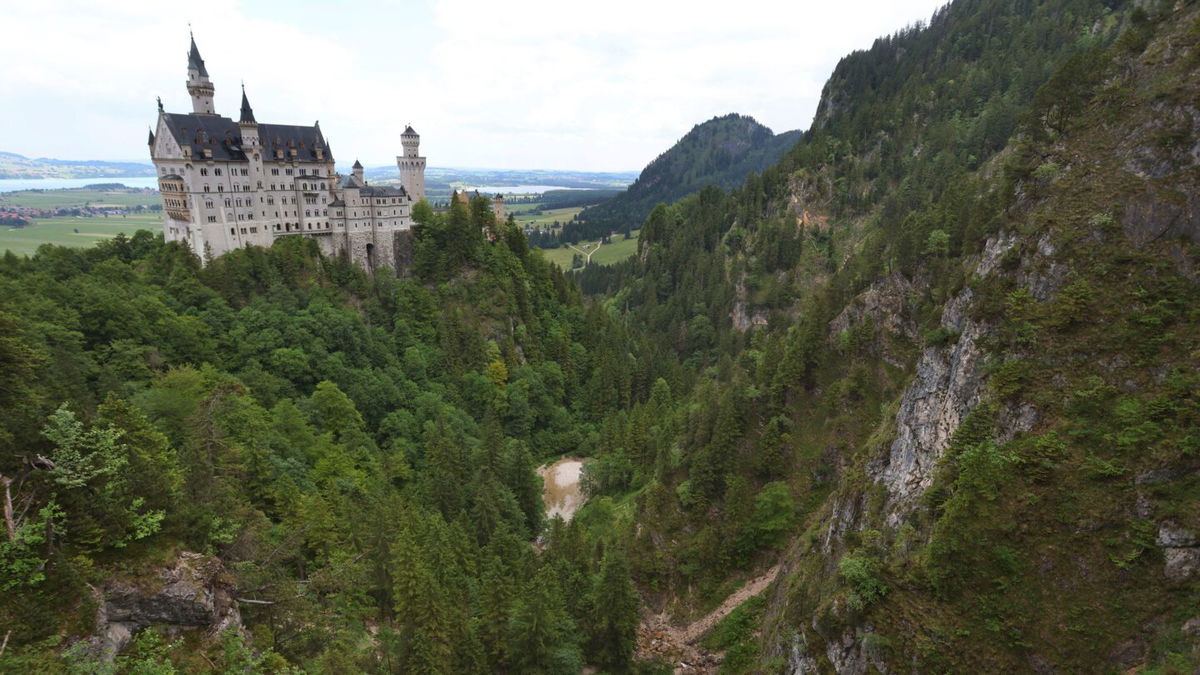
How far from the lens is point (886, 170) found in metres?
139

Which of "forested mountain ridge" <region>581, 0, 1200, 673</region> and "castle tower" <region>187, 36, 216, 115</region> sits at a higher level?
"castle tower" <region>187, 36, 216, 115</region>

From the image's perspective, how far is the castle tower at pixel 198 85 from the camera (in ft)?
261

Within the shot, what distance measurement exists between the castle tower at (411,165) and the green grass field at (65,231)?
1602 inches

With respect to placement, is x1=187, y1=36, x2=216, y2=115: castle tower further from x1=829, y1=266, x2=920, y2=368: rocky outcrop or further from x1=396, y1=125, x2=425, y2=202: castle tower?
x1=829, y1=266, x2=920, y2=368: rocky outcrop

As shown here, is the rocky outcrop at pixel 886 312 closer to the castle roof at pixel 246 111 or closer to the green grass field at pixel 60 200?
the castle roof at pixel 246 111

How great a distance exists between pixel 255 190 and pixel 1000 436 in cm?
9260

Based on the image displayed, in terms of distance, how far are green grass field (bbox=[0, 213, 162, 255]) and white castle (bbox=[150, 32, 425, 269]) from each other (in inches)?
670

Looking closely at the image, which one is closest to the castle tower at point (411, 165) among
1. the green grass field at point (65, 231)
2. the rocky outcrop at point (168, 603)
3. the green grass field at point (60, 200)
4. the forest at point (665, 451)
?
the forest at point (665, 451)

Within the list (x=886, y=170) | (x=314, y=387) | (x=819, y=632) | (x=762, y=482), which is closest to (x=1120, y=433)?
(x=819, y=632)

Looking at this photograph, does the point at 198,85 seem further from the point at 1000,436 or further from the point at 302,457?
the point at 1000,436

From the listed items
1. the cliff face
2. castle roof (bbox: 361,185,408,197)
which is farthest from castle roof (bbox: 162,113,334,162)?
the cliff face

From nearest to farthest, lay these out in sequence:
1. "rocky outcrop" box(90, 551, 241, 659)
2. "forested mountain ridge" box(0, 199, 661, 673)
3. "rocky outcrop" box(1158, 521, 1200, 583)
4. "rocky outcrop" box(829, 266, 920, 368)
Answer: "rocky outcrop" box(90, 551, 241, 659) < "rocky outcrop" box(1158, 521, 1200, 583) < "forested mountain ridge" box(0, 199, 661, 673) < "rocky outcrop" box(829, 266, 920, 368)

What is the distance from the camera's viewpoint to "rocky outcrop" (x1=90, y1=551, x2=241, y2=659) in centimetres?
2108

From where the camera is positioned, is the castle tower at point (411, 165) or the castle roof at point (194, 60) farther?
the castle tower at point (411, 165)
